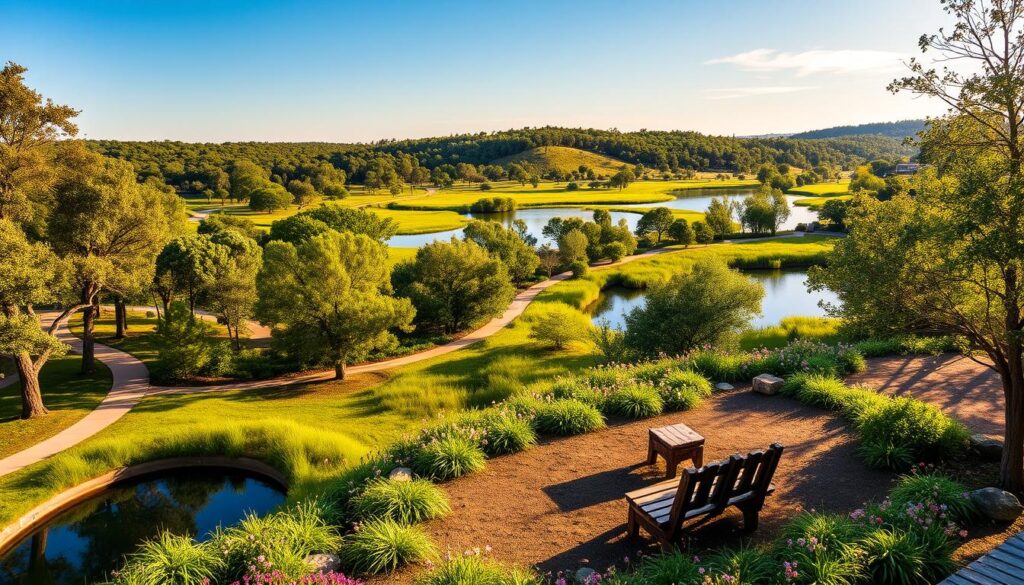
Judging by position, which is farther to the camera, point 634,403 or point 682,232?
point 682,232

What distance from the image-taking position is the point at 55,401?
76.8 feet

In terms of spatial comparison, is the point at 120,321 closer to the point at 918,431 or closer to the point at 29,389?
the point at 29,389

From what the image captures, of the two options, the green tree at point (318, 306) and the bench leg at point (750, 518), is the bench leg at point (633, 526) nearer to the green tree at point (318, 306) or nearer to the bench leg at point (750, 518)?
the bench leg at point (750, 518)

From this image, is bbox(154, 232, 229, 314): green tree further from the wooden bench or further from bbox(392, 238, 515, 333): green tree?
the wooden bench

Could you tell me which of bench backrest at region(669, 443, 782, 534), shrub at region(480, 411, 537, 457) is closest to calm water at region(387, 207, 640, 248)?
shrub at region(480, 411, 537, 457)

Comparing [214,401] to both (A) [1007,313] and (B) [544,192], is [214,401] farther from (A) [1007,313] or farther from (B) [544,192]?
(B) [544,192]

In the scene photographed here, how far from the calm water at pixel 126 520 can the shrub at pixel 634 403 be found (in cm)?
853

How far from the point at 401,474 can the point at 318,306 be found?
1824 centimetres

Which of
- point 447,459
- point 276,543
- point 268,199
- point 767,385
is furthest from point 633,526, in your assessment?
point 268,199

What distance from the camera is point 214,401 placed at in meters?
23.4

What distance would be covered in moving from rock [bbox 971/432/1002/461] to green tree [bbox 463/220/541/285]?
39569 millimetres

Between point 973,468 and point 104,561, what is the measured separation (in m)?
17.7

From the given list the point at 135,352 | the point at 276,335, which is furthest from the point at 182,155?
the point at 276,335

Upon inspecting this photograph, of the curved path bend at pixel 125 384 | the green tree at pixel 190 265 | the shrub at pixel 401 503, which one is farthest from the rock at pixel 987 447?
the green tree at pixel 190 265
